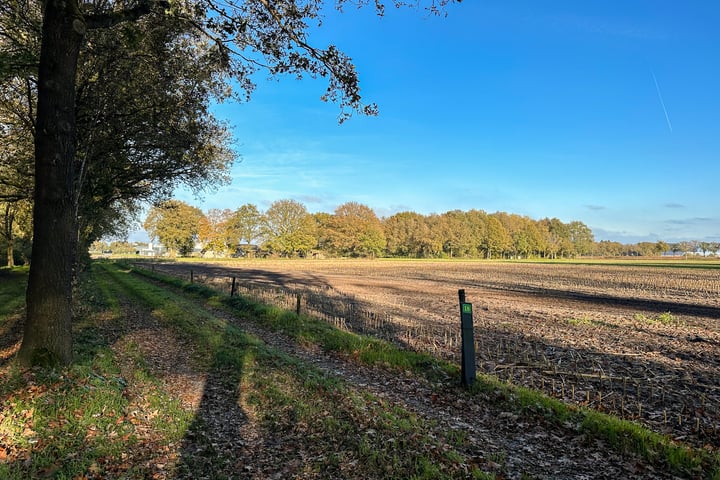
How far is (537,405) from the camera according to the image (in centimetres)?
673

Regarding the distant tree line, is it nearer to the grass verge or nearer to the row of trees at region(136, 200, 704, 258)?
the row of trees at region(136, 200, 704, 258)

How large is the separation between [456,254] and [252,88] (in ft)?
497

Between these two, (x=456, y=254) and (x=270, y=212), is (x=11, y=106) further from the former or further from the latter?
(x=456, y=254)

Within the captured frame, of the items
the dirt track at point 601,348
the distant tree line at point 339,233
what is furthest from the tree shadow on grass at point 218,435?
the distant tree line at point 339,233

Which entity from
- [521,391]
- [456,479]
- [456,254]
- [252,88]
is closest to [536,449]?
[456,479]

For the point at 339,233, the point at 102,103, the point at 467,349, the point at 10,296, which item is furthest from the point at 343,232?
the point at 467,349

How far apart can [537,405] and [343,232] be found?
121576 mm

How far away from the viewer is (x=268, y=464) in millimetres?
4723

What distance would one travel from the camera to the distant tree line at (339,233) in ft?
385

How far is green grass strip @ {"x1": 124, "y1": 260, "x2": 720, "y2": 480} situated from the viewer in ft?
16.6

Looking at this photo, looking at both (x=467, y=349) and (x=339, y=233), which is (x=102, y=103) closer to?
(x=467, y=349)

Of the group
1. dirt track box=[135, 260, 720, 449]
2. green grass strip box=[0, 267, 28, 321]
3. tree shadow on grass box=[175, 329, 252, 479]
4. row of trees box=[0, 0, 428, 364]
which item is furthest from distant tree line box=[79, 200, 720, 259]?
tree shadow on grass box=[175, 329, 252, 479]

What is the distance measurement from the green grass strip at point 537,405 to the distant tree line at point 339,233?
103675mm

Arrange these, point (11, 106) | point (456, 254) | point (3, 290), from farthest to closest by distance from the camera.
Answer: point (456, 254)
point (3, 290)
point (11, 106)
